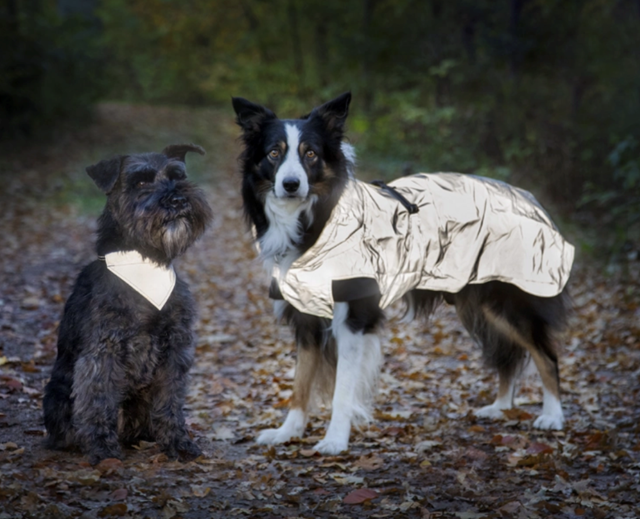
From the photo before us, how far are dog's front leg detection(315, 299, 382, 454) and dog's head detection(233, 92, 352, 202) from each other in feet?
2.75

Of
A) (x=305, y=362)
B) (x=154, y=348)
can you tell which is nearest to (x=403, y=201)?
(x=305, y=362)

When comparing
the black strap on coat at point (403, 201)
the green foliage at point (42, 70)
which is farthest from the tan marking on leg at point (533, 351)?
the green foliage at point (42, 70)

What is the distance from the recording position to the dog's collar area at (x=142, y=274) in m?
3.83

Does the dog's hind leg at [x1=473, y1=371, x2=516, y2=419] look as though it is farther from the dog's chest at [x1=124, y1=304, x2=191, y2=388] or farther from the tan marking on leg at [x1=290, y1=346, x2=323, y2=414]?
the dog's chest at [x1=124, y1=304, x2=191, y2=388]

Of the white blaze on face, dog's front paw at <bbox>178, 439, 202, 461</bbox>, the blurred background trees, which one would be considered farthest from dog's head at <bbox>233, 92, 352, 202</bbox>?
the blurred background trees

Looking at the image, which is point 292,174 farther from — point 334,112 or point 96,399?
point 96,399

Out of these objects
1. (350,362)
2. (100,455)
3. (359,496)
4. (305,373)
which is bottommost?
(359,496)

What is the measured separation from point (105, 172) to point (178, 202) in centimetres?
43

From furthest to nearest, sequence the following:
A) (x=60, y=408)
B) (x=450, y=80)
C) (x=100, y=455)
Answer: (x=450, y=80)
(x=60, y=408)
(x=100, y=455)

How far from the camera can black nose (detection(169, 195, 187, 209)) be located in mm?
3807

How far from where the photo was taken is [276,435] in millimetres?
4707

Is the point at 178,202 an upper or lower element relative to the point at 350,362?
upper

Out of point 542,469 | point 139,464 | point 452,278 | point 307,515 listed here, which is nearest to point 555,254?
point 452,278

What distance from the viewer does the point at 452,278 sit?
5.02 metres
